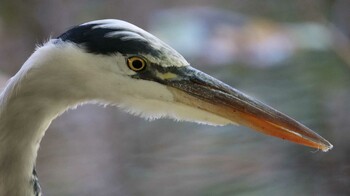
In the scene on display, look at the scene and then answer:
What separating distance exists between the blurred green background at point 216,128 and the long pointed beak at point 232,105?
0.85m

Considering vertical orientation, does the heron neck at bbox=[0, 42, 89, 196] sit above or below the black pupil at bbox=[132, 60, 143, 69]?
below

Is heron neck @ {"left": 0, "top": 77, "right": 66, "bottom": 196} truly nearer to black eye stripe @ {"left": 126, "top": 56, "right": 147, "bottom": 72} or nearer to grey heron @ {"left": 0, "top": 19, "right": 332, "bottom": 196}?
grey heron @ {"left": 0, "top": 19, "right": 332, "bottom": 196}

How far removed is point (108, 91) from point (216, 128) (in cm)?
158

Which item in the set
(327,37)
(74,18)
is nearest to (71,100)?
(327,37)

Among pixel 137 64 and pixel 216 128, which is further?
pixel 216 128

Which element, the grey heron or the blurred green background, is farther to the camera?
the blurred green background

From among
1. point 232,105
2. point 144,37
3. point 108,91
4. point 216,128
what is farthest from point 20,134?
point 216,128

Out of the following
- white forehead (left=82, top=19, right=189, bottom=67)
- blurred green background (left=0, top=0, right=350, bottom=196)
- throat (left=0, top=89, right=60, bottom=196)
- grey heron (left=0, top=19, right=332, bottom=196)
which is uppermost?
blurred green background (left=0, top=0, right=350, bottom=196)

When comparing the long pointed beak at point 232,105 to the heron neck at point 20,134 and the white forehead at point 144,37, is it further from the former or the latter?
the heron neck at point 20,134

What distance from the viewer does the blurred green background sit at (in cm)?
244

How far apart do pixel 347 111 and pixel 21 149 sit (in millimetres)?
1592

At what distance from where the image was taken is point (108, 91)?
4.34 ft

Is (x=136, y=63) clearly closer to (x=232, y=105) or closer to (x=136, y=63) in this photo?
(x=136, y=63)

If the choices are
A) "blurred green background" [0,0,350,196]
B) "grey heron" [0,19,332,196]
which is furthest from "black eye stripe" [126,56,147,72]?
"blurred green background" [0,0,350,196]
